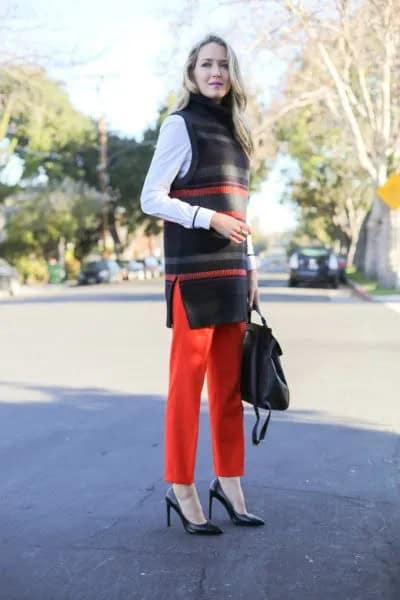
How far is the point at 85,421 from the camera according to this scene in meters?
7.18

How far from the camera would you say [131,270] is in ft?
194

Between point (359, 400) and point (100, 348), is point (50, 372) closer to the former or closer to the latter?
point (100, 348)

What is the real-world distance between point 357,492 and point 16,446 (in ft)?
7.54

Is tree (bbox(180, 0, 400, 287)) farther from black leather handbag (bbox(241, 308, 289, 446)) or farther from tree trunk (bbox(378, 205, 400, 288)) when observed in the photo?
black leather handbag (bbox(241, 308, 289, 446))

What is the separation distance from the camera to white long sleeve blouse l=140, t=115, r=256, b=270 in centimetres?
395

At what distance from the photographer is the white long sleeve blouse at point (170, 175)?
3.95 meters

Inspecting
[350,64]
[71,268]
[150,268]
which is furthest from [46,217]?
[350,64]

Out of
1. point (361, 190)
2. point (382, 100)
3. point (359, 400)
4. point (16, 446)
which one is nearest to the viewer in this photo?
point (16, 446)

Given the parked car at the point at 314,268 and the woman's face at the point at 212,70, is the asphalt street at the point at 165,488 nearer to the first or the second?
the woman's face at the point at 212,70

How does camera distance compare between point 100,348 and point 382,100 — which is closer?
point 100,348

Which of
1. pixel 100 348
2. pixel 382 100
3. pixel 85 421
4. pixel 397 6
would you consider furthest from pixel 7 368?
pixel 382 100

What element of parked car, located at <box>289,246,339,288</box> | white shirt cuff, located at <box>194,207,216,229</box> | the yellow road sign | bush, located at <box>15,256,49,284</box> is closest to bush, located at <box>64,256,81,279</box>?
bush, located at <box>15,256,49,284</box>

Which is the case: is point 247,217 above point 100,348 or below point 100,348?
→ above

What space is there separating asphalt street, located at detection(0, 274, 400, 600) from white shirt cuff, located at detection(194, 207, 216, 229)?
4.07 feet
